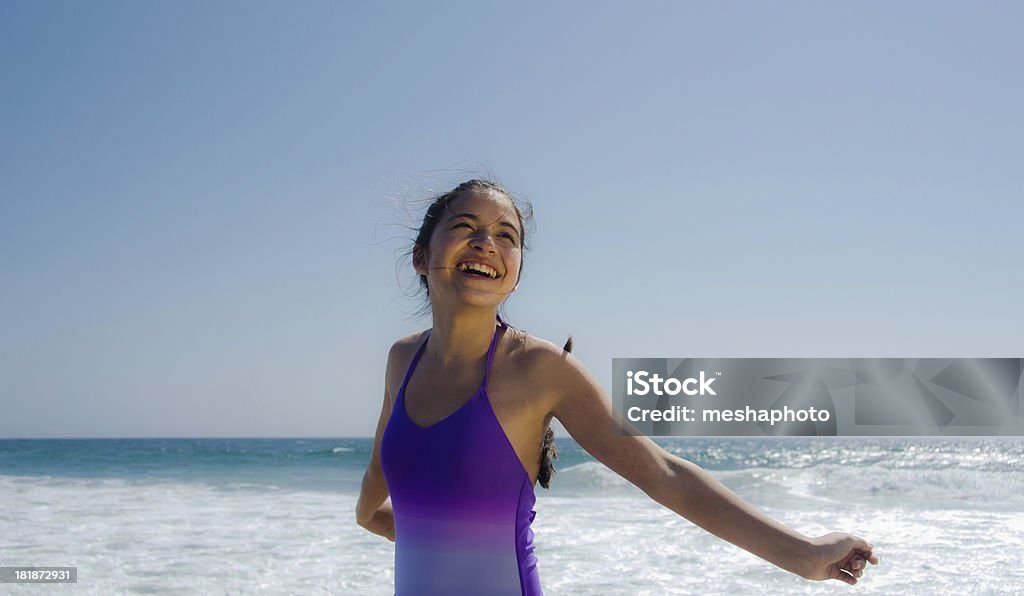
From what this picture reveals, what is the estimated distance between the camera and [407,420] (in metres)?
1.58

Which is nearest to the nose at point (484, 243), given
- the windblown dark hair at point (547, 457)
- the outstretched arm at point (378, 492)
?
the windblown dark hair at point (547, 457)

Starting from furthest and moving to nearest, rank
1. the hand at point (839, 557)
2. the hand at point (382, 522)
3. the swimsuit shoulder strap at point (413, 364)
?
the hand at point (382, 522), the swimsuit shoulder strap at point (413, 364), the hand at point (839, 557)

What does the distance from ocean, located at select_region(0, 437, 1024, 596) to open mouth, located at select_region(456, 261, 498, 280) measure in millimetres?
4925

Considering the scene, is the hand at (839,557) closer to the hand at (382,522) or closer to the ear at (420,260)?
the ear at (420,260)

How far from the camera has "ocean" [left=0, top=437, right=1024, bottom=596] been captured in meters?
6.26

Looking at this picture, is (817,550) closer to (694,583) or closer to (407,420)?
(407,420)

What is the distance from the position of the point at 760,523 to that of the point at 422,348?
2.58 ft

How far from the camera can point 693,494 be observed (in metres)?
1.44

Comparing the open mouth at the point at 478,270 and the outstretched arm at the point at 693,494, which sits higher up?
the open mouth at the point at 478,270

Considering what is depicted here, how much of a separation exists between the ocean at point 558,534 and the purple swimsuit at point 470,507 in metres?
4.79

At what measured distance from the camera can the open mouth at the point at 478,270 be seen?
1.56 m

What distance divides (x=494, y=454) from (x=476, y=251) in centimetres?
39

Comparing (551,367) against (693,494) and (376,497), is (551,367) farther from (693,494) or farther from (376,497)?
(376,497)

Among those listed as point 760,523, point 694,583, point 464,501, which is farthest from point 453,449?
point 694,583
